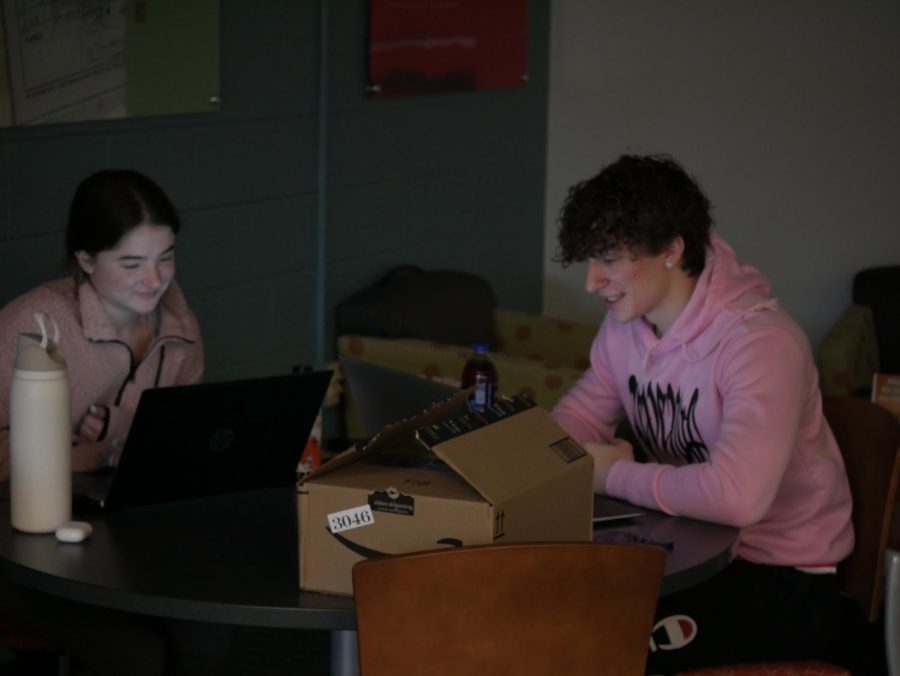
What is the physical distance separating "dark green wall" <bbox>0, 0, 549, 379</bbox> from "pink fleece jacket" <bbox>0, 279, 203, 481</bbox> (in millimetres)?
662

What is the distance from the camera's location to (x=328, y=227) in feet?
14.6

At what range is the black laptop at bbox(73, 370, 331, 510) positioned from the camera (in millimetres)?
2141

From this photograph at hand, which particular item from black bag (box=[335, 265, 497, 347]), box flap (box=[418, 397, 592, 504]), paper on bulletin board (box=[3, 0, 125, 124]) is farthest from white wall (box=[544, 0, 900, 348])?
box flap (box=[418, 397, 592, 504])

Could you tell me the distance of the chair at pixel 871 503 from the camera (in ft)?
8.16

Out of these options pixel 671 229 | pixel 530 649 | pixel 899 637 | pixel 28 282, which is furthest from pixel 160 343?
pixel 899 637

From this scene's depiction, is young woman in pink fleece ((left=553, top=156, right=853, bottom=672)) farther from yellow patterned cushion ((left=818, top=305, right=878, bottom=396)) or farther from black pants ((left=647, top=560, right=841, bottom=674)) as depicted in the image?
yellow patterned cushion ((left=818, top=305, right=878, bottom=396))

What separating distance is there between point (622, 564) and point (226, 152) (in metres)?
2.47

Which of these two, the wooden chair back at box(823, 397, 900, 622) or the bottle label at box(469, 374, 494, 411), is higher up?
the bottle label at box(469, 374, 494, 411)

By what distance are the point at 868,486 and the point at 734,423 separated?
14.0 inches

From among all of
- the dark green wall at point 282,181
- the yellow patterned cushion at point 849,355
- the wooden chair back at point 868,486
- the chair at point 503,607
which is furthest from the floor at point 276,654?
the yellow patterned cushion at point 849,355

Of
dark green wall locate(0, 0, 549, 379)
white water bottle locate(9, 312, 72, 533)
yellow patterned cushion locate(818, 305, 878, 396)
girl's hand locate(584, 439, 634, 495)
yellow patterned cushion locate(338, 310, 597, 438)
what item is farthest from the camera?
yellow patterned cushion locate(818, 305, 878, 396)

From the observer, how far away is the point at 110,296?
2.67m

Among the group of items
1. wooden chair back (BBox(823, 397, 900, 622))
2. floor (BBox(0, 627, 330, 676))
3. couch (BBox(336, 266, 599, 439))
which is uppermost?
wooden chair back (BBox(823, 397, 900, 622))

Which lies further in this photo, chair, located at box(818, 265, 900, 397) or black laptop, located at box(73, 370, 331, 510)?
chair, located at box(818, 265, 900, 397)
